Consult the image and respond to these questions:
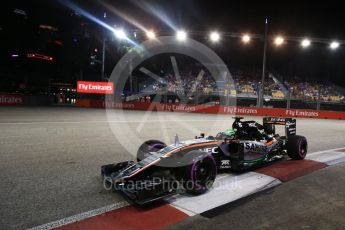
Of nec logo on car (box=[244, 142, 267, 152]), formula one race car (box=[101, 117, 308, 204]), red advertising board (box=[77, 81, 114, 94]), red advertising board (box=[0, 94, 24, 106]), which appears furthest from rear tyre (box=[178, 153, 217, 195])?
red advertising board (box=[77, 81, 114, 94])

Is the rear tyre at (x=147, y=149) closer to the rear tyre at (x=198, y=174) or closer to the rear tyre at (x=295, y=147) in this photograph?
the rear tyre at (x=198, y=174)

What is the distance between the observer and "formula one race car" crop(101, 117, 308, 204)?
387cm

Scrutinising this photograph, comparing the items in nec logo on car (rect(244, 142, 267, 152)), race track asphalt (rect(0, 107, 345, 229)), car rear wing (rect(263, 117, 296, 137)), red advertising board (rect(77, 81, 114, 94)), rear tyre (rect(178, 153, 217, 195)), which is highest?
red advertising board (rect(77, 81, 114, 94))

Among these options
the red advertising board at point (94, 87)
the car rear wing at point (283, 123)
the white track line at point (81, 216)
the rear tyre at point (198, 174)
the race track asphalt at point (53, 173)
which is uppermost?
the red advertising board at point (94, 87)

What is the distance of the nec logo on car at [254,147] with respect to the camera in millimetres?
5452

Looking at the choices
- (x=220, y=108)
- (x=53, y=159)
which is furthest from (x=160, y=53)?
(x=53, y=159)

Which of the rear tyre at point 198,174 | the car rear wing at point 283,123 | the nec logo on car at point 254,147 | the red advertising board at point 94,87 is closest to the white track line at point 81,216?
the rear tyre at point 198,174

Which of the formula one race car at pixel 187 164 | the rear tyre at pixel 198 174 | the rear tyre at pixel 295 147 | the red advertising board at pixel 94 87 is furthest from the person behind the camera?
the red advertising board at pixel 94 87

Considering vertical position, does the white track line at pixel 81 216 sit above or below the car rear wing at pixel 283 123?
below

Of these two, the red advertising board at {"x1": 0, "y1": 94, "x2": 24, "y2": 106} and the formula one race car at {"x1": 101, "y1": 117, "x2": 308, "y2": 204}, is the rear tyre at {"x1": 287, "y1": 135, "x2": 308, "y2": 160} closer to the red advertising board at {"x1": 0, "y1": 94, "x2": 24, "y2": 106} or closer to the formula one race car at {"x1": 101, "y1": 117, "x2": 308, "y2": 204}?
the formula one race car at {"x1": 101, "y1": 117, "x2": 308, "y2": 204}

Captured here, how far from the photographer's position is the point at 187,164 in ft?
13.4

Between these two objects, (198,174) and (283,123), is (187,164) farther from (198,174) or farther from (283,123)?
(283,123)

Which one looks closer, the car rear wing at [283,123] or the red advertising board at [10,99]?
the car rear wing at [283,123]

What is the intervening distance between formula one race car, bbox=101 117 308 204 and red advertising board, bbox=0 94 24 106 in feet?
79.2
